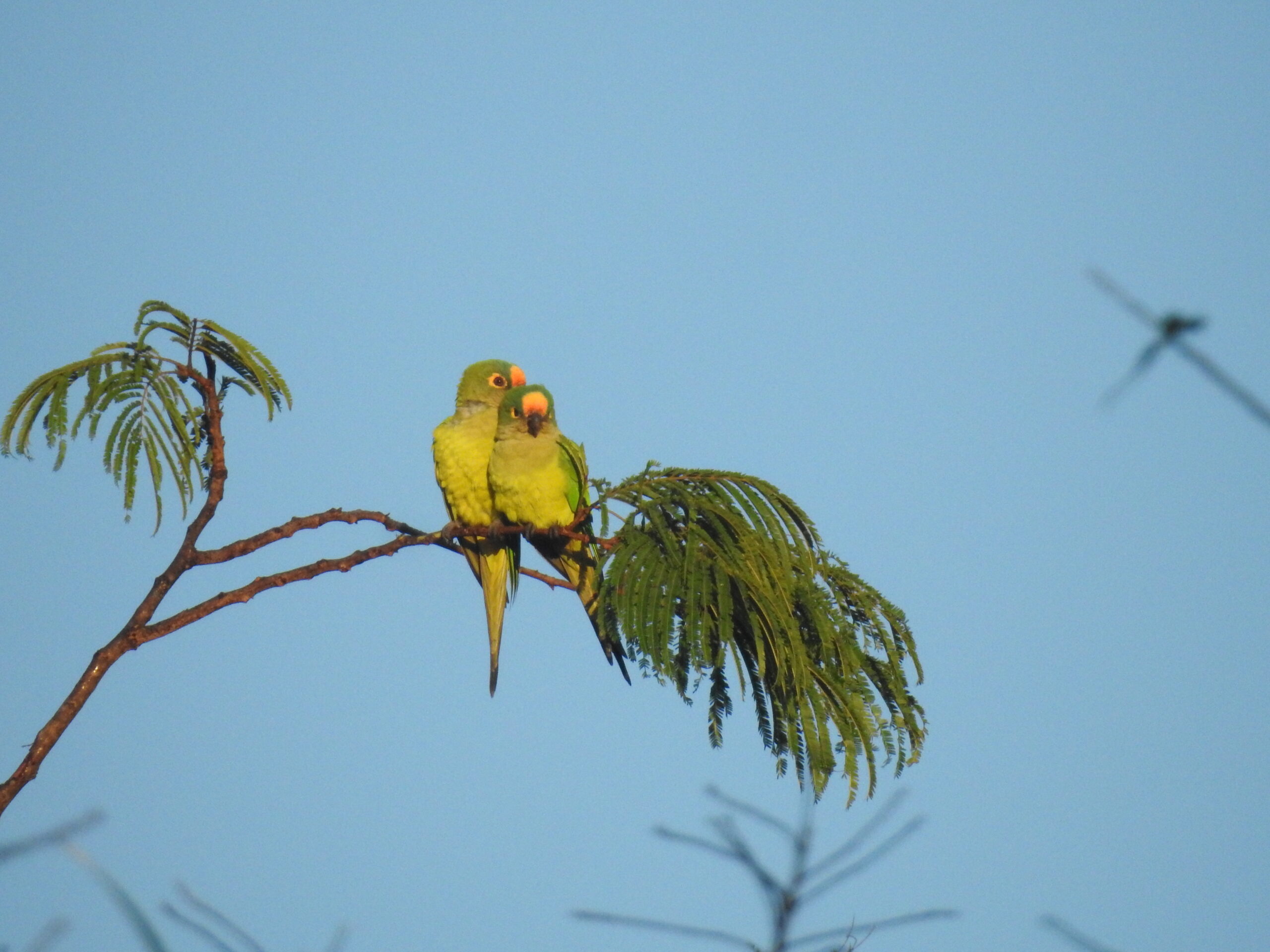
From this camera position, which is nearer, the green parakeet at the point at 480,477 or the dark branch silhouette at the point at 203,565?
the dark branch silhouette at the point at 203,565

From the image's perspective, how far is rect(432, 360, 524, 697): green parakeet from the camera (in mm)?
6340

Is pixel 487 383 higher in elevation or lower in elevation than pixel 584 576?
higher

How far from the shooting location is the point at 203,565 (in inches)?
146

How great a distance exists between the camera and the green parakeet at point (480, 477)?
6.34 m

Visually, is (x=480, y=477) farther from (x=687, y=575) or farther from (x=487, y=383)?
(x=687, y=575)

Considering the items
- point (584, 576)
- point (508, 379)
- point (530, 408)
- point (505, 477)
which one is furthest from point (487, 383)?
point (584, 576)

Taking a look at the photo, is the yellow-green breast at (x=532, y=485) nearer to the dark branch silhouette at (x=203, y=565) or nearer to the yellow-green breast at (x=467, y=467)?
the yellow-green breast at (x=467, y=467)

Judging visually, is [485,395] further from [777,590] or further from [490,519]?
[777,590]

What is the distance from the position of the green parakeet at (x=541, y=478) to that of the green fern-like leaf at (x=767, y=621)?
175 centimetres

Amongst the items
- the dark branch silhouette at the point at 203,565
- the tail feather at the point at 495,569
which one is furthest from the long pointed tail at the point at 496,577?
the dark branch silhouette at the point at 203,565

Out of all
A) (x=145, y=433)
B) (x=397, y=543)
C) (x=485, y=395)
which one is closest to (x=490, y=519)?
(x=485, y=395)

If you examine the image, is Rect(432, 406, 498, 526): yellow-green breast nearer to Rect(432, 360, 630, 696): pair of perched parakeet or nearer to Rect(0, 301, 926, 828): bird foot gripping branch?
Rect(432, 360, 630, 696): pair of perched parakeet

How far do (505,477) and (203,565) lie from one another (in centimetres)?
245

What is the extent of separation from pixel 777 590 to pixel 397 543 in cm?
129
